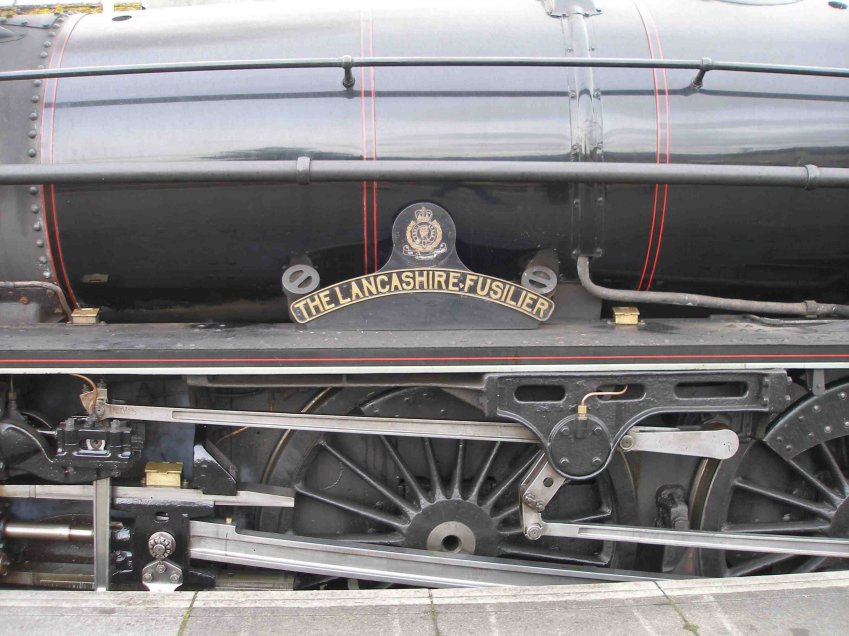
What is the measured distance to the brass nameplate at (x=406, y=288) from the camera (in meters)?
2.65


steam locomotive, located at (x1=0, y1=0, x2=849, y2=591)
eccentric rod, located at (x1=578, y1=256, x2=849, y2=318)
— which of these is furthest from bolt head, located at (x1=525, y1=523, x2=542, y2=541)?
eccentric rod, located at (x1=578, y1=256, x2=849, y2=318)

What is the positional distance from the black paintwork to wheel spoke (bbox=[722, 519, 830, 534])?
1.02m

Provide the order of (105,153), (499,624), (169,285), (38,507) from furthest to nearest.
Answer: (38,507)
(169,285)
(105,153)
(499,624)

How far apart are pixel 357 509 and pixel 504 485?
614 mm

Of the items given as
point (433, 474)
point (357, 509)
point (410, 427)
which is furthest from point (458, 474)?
point (357, 509)

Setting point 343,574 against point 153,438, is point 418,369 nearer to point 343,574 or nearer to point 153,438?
point 343,574

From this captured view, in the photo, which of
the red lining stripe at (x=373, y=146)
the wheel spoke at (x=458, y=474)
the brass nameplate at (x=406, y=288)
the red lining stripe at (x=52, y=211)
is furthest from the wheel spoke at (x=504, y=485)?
the red lining stripe at (x=52, y=211)

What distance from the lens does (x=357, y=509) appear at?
299 cm

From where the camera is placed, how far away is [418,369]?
255cm

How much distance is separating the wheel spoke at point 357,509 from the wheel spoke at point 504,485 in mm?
342

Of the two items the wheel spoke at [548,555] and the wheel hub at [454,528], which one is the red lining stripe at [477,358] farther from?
the wheel spoke at [548,555]

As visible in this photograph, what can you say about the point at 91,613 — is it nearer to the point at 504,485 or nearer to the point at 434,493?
the point at 434,493

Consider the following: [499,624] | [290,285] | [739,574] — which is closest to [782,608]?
[739,574]

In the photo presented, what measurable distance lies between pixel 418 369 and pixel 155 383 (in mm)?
1086
